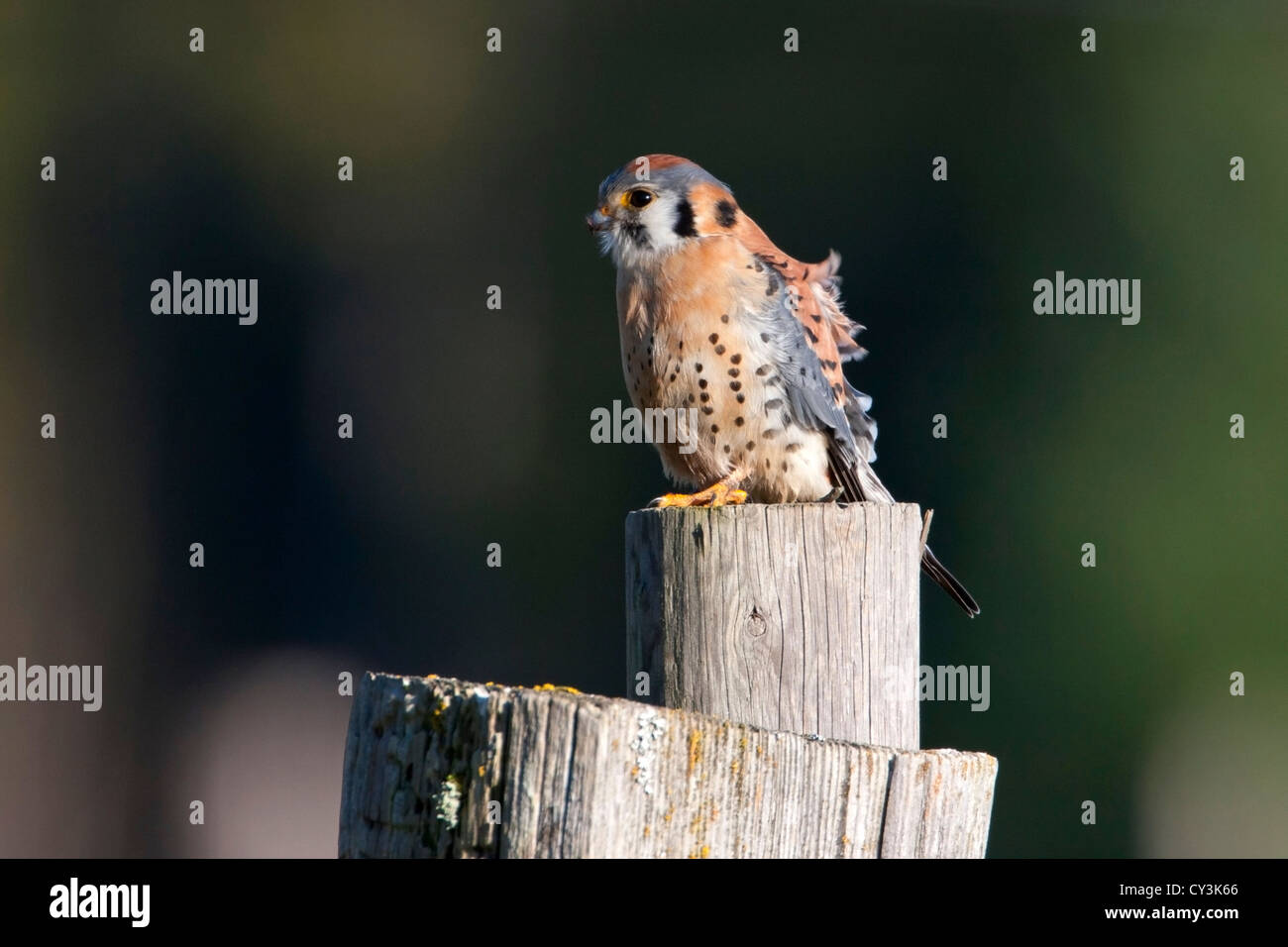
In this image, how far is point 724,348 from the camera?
134 inches

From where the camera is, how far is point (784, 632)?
2.36 m

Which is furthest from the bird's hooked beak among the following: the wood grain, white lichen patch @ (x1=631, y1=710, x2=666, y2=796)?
white lichen patch @ (x1=631, y1=710, x2=666, y2=796)

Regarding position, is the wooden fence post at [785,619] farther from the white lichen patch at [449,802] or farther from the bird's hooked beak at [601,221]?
the bird's hooked beak at [601,221]

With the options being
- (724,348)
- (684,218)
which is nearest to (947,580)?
(724,348)

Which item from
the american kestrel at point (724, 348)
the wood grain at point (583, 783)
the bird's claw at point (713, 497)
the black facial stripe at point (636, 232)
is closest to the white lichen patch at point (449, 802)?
the wood grain at point (583, 783)

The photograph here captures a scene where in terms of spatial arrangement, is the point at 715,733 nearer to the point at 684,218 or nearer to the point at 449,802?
the point at 449,802

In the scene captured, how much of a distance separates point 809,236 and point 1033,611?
7.05 ft

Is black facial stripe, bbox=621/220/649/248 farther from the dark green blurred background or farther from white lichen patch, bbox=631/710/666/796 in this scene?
the dark green blurred background

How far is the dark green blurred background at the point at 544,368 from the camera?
7.10 m

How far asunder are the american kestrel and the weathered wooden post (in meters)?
0.92

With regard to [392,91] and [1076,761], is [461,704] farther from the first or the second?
[392,91]

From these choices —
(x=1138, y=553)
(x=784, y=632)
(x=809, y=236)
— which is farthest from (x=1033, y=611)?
(x=784, y=632)

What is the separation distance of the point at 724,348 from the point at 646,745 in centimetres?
177

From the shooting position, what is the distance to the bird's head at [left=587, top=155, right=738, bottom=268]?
348cm
